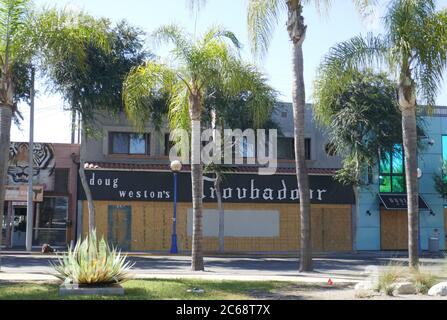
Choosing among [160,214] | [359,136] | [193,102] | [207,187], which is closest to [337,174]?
[359,136]

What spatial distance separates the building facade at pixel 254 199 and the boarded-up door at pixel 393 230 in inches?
2.1

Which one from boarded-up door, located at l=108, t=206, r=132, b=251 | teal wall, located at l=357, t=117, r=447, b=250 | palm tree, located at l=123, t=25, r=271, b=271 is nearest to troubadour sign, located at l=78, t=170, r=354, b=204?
boarded-up door, located at l=108, t=206, r=132, b=251

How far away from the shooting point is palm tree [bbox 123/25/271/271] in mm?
17266

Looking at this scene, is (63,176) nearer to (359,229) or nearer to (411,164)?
(359,229)

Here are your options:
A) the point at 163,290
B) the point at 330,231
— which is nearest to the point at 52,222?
the point at 330,231

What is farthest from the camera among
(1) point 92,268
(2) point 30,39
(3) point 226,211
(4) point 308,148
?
(4) point 308,148

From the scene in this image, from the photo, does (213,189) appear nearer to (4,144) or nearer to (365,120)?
(365,120)

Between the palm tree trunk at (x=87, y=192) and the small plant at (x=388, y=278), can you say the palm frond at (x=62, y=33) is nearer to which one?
the small plant at (x=388, y=278)

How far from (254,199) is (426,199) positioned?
9.46 meters

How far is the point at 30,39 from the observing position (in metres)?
15.1

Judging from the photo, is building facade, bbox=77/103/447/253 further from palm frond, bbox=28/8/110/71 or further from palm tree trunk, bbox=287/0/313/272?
palm frond, bbox=28/8/110/71

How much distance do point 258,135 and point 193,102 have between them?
13196mm

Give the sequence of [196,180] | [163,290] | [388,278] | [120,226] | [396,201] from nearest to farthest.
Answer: [163,290] < [388,278] < [196,180] < [120,226] < [396,201]

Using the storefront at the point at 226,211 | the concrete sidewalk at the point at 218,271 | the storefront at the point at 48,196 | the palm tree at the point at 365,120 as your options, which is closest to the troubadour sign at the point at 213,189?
the storefront at the point at 226,211
